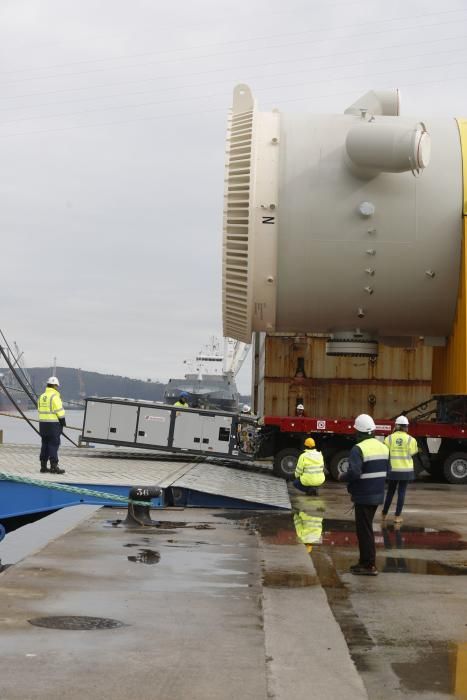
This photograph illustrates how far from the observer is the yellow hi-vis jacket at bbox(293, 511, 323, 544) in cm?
1189

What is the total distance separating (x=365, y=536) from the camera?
9.49 metres

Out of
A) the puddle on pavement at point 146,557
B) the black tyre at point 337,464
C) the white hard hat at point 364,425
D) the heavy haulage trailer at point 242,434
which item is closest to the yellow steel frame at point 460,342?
the heavy haulage trailer at point 242,434

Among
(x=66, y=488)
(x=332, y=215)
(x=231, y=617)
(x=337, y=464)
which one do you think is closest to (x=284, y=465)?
(x=337, y=464)

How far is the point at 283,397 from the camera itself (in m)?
24.5

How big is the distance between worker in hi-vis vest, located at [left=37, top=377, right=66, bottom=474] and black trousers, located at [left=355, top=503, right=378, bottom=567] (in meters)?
Answer: 6.29

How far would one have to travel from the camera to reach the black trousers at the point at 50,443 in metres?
14.9

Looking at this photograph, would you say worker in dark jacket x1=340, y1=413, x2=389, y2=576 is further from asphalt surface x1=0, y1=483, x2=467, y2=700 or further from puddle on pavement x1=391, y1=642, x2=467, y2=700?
puddle on pavement x1=391, y1=642, x2=467, y2=700

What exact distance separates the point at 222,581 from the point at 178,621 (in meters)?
1.74

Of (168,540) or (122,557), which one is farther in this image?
(168,540)

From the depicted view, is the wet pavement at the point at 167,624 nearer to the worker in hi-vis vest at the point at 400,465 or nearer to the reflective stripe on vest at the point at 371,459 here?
the reflective stripe on vest at the point at 371,459

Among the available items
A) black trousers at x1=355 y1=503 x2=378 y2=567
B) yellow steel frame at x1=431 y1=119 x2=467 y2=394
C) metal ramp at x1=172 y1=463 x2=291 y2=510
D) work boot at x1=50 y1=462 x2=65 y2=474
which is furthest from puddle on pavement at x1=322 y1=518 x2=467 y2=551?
yellow steel frame at x1=431 y1=119 x2=467 y2=394

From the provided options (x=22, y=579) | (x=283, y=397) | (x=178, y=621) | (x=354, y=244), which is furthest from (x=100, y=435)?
(x=178, y=621)

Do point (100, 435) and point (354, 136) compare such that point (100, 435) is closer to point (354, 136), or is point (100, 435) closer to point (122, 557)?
point (354, 136)

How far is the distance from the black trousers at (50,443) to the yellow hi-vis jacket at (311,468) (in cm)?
442
